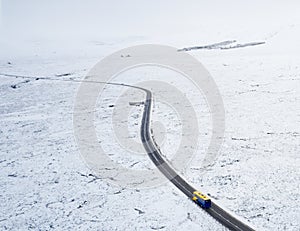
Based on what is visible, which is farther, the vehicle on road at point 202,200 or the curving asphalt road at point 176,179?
the vehicle on road at point 202,200

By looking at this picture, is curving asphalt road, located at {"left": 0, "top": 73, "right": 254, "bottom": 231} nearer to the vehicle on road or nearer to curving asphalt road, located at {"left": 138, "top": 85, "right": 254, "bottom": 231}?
curving asphalt road, located at {"left": 138, "top": 85, "right": 254, "bottom": 231}

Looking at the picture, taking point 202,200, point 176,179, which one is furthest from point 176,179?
point 202,200

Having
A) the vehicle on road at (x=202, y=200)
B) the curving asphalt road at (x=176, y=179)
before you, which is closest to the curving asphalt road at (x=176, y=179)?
the curving asphalt road at (x=176, y=179)

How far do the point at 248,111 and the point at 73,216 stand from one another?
28493 millimetres

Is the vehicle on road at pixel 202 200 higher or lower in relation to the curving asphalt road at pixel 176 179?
higher

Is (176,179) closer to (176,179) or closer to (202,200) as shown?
(176,179)

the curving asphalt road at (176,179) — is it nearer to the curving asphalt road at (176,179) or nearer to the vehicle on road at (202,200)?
the curving asphalt road at (176,179)

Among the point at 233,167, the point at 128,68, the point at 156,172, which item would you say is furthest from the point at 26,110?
the point at 128,68

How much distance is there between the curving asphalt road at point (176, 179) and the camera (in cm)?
1841

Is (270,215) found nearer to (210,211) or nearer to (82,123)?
(210,211)

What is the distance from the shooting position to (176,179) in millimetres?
24656

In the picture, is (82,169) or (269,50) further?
(269,50)

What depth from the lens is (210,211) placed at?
1984 cm

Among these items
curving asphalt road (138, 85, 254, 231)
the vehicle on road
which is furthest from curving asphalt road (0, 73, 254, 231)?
the vehicle on road
